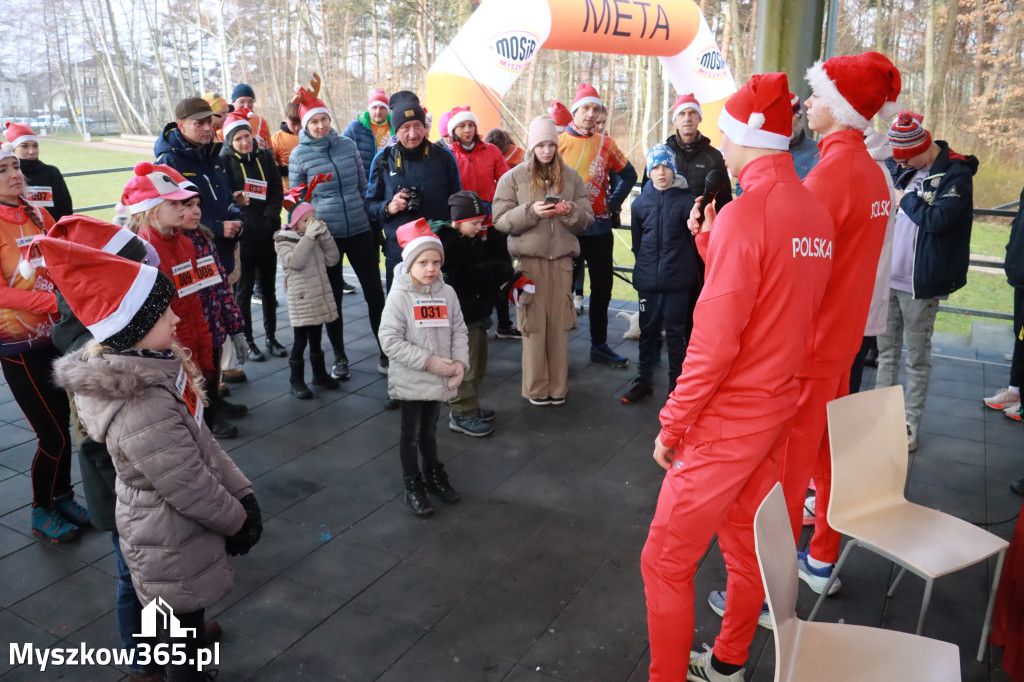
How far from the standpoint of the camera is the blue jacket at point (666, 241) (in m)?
4.79

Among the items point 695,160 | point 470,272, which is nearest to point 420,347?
point 470,272

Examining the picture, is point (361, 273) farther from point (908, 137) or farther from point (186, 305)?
point (908, 137)

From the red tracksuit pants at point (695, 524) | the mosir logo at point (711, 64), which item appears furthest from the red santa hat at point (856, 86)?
the mosir logo at point (711, 64)

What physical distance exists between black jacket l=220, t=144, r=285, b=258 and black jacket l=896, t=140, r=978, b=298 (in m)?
4.32

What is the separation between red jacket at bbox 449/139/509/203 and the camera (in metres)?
5.77

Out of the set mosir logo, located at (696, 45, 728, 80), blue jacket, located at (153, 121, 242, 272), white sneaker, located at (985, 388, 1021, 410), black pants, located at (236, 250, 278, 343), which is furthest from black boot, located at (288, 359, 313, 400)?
mosir logo, located at (696, 45, 728, 80)

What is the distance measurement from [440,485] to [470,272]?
1327 mm

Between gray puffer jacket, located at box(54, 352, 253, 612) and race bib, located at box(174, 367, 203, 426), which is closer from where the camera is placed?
gray puffer jacket, located at box(54, 352, 253, 612)

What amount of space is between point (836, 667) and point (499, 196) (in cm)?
365

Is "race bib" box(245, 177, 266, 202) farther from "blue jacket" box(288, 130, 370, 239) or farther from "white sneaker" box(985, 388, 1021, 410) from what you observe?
"white sneaker" box(985, 388, 1021, 410)

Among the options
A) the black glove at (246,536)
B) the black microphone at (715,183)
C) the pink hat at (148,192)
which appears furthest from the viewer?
the black microphone at (715,183)

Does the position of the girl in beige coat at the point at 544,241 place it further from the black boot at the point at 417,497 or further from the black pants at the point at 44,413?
the black pants at the point at 44,413

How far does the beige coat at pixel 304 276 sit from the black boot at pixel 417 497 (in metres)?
1.88

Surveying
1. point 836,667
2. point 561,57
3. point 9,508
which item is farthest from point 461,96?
point 561,57
